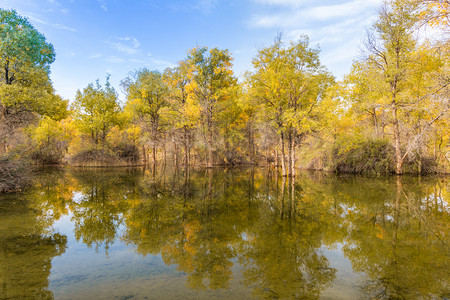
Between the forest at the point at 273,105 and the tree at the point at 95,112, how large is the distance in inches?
5.0

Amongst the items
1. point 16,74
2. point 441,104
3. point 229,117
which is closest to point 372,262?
point 441,104

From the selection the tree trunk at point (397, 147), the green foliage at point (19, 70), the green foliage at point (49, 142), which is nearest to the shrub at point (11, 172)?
the green foliage at point (19, 70)

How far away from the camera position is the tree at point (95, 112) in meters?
29.2

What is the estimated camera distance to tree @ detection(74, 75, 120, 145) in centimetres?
2923

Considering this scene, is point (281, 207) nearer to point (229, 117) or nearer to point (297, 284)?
point (297, 284)

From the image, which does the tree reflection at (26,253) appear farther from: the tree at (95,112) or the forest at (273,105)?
the tree at (95,112)

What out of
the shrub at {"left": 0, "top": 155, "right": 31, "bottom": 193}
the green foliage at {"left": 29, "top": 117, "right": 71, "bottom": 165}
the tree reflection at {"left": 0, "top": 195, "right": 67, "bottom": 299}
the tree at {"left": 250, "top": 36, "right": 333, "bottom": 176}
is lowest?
the tree reflection at {"left": 0, "top": 195, "right": 67, "bottom": 299}

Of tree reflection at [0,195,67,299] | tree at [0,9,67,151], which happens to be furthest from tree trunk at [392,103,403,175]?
tree at [0,9,67,151]

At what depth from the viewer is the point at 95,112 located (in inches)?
1175

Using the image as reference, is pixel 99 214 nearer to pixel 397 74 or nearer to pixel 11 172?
pixel 11 172

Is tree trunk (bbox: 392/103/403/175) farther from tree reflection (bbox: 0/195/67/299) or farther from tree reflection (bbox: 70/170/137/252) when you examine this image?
tree reflection (bbox: 0/195/67/299)

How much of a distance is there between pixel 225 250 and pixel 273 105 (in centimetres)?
1553

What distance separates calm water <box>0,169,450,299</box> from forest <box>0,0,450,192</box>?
597cm

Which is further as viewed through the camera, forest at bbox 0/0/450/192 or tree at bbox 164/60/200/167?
tree at bbox 164/60/200/167
